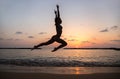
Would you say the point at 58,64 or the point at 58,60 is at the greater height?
the point at 58,64

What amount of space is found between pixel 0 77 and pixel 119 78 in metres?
6.46

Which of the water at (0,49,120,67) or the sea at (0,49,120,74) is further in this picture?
the water at (0,49,120,67)

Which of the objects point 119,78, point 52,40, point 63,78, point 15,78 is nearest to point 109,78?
point 119,78

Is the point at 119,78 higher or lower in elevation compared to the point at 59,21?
lower

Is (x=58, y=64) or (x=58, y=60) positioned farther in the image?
(x=58, y=60)

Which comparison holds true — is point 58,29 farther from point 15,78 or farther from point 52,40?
point 15,78

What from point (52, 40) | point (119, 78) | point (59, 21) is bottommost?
point (119, 78)

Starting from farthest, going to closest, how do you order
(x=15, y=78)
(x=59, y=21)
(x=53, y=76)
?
(x=53, y=76)
(x=15, y=78)
(x=59, y=21)

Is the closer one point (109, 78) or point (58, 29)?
point (58, 29)

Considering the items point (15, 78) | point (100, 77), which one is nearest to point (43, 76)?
point (15, 78)

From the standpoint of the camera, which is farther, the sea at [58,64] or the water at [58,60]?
the water at [58,60]

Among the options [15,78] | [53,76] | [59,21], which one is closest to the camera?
[59,21]

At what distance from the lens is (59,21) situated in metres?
9.00

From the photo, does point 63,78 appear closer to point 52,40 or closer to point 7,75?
point 7,75
